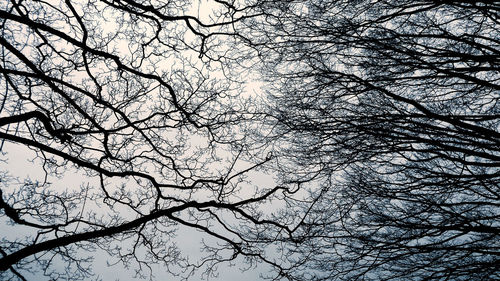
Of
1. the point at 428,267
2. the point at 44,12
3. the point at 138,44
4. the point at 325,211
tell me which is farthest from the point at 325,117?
the point at 44,12

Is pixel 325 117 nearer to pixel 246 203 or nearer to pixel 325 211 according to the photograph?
pixel 325 211

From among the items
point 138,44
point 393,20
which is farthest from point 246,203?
point 393,20

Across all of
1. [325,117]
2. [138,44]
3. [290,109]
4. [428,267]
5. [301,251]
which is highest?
[138,44]

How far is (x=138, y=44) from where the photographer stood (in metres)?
5.14

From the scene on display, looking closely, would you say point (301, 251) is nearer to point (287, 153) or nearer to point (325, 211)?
point (325, 211)

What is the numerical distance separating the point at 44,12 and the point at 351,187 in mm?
5652

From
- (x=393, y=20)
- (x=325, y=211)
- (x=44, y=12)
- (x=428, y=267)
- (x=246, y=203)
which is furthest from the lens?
(x=246, y=203)

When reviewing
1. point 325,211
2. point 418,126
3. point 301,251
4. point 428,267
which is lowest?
point 428,267

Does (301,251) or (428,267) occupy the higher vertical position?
(301,251)

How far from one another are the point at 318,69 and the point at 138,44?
3.26 metres

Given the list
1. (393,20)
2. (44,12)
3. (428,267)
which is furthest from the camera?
(44,12)

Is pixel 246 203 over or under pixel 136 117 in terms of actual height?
under

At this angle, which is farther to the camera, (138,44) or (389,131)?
(138,44)

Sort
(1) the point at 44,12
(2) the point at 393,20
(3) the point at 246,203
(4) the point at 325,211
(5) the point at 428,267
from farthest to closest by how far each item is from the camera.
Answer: (3) the point at 246,203, (4) the point at 325,211, (1) the point at 44,12, (2) the point at 393,20, (5) the point at 428,267
